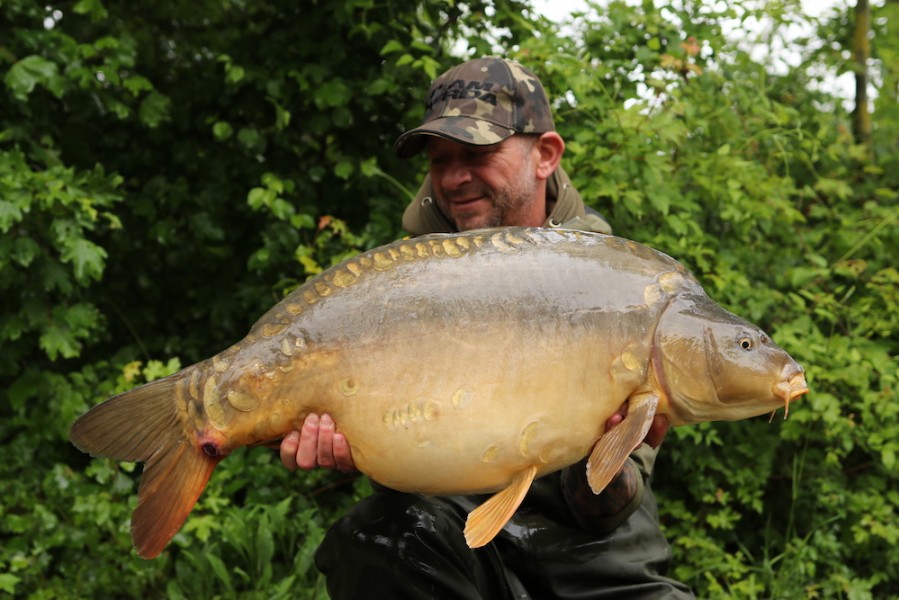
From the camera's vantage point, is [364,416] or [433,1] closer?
[364,416]

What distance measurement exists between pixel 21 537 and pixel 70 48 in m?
1.51

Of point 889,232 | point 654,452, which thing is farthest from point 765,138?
point 654,452

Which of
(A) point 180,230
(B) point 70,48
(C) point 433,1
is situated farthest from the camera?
(A) point 180,230

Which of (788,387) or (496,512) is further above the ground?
(788,387)

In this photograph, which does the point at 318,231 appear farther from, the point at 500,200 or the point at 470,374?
the point at 470,374

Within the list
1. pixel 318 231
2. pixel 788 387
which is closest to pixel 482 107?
pixel 788 387

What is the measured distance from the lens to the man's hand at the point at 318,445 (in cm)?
162

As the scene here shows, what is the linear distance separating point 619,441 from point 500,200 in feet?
2.99

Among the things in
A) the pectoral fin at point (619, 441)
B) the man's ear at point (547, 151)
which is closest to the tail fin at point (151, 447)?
the pectoral fin at point (619, 441)

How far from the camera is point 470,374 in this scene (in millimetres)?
1546

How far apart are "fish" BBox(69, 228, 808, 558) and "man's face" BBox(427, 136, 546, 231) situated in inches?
26.1

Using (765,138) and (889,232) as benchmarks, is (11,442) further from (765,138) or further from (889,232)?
(889,232)

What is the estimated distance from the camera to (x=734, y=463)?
321 cm

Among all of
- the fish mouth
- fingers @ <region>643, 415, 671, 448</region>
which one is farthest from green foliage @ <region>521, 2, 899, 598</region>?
the fish mouth
